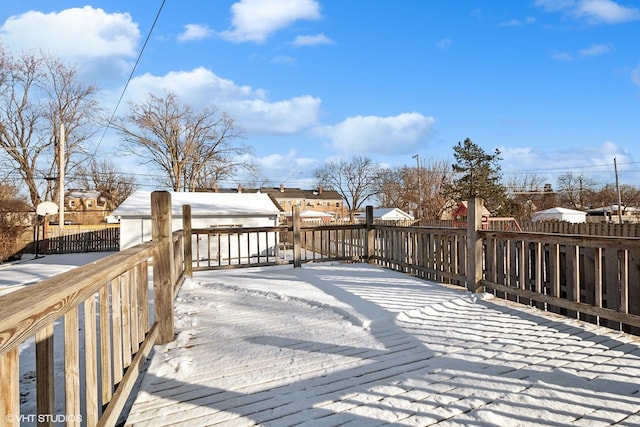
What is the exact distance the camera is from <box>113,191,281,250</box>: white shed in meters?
13.8

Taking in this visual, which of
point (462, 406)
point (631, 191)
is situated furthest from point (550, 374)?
point (631, 191)

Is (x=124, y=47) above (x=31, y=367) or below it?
above

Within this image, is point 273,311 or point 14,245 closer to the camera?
point 273,311

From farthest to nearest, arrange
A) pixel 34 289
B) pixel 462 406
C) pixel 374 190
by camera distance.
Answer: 1. pixel 374 190
2. pixel 462 406
3. pixel 34 289

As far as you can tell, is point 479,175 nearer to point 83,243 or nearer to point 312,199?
point 83,243

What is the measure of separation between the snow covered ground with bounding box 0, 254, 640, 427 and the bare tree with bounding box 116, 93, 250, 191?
2414 cm

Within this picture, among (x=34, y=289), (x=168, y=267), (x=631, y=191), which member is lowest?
(x=168, y=267)

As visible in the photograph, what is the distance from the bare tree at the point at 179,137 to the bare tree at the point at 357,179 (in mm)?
20203

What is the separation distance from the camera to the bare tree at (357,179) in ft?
146

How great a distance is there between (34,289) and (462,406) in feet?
6.89

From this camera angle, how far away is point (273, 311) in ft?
13.7

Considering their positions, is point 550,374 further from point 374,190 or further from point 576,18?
point 374,190

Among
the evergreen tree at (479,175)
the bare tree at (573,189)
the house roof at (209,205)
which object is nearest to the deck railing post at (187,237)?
the house roof at (209,205)

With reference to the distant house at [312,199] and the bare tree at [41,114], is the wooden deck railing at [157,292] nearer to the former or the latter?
the bare tree at [41,114]
